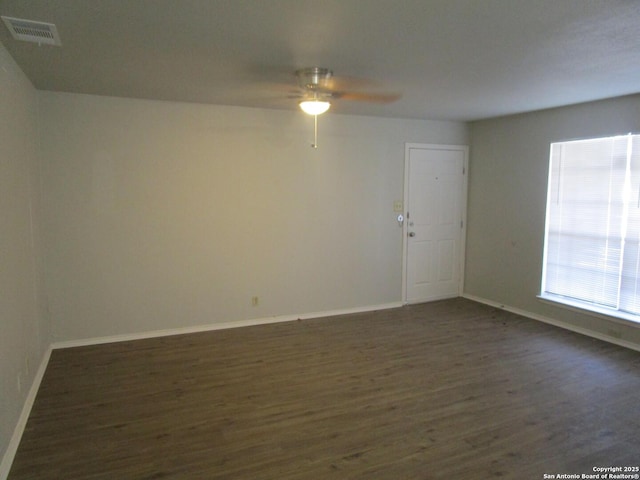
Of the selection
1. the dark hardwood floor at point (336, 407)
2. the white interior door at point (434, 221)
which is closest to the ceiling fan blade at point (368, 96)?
the white interior door at point (434, 221)

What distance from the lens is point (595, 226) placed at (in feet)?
14.4

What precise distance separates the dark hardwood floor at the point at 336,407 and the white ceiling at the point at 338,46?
245cm

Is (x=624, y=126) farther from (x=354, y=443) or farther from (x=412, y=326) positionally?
(x=354, y=443)

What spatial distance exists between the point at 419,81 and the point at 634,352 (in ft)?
10.9

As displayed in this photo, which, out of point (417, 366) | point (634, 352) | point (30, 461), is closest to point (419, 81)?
point (417, 366)

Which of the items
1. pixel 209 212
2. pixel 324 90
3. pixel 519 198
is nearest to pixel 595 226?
pixel 519 198

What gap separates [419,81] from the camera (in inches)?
135

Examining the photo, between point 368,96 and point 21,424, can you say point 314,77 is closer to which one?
point 368,96

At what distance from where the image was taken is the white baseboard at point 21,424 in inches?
89.5

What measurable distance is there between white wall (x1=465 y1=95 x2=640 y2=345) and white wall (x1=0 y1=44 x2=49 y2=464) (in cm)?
515

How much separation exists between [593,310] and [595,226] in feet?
2.94

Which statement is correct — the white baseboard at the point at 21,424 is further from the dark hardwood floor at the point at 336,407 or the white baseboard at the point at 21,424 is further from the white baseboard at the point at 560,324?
the white baseboard at the point at 560,324

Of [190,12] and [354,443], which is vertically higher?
[190,12]

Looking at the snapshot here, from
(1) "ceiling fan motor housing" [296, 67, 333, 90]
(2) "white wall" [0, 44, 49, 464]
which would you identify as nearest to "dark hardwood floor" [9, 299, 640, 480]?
(2) "white wall" [0, 44, 49, 464]
